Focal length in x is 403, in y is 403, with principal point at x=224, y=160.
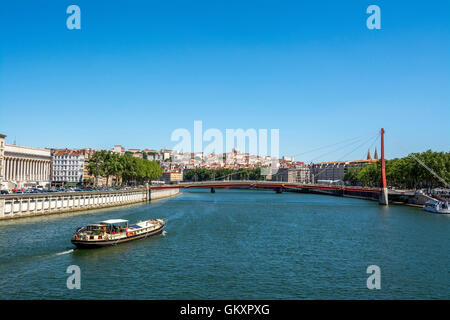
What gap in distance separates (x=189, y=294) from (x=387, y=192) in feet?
200

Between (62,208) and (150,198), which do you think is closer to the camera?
(62,208)

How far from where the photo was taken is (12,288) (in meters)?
17.2

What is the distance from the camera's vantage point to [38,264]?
2141cm

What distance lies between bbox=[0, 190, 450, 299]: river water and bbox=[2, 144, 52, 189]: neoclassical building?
49.0m

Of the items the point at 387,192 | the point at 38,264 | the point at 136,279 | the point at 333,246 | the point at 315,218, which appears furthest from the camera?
the point at 387,192

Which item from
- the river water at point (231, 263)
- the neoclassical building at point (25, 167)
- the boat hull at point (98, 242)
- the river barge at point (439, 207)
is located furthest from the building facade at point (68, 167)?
the river barge at point (439, 207)

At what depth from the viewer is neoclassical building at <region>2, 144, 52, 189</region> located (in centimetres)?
8056

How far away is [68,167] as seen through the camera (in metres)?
112

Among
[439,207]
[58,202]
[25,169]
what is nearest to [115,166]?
[25,169]

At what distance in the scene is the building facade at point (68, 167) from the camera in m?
111

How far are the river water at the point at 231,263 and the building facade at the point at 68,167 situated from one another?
76.6 metres
